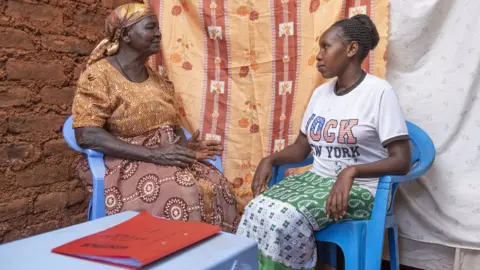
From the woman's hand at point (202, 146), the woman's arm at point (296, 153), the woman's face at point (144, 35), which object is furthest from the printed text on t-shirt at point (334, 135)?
the woman's face at point (144, 35)

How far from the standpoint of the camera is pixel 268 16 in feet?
7.70

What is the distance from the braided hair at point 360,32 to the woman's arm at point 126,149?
80cm

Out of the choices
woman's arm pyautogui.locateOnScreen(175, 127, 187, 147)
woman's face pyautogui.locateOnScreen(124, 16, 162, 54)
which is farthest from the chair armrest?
woman's face pyautogui.locateOnScreen(124, 16, 162, 54)

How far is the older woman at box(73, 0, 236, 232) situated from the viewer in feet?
5.88

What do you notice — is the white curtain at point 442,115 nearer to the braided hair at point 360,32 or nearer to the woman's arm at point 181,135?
the braided hair at point 360,32

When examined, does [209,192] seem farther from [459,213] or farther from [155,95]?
[459,213]

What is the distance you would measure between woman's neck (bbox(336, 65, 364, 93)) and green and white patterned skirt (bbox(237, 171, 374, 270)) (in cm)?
40

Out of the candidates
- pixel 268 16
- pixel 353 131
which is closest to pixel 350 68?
pixel 353 131

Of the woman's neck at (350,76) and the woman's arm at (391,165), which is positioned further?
the woman's neck at (350,76)

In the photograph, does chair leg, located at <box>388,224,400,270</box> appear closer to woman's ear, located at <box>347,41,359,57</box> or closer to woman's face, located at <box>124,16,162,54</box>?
woman's ear, located at <box>347,41,359,57</box>

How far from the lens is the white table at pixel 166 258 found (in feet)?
3.07

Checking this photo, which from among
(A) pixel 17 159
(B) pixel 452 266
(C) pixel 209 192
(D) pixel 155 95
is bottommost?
(B) pixel 452 266

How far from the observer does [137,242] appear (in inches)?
40.0

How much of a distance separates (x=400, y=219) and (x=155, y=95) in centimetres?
125
